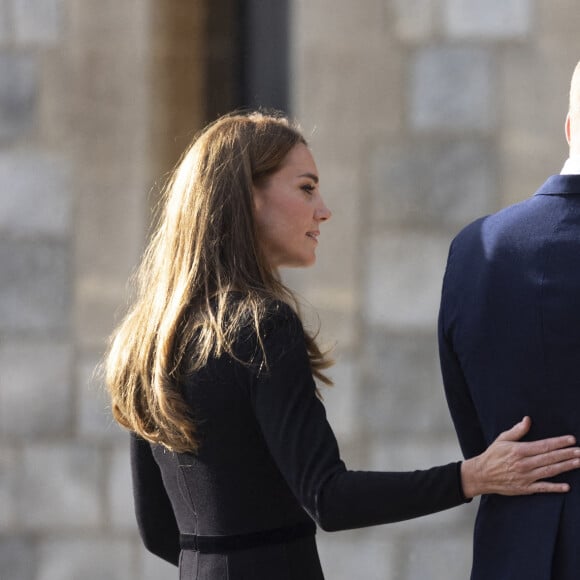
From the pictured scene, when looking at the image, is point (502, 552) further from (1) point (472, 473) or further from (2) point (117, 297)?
(2) point (117, 297)

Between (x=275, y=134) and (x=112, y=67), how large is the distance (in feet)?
8.03

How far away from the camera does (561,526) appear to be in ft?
7.41

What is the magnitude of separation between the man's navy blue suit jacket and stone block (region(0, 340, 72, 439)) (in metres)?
2.63

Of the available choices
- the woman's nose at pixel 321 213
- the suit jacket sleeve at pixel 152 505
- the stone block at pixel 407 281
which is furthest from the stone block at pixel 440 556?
the woman's nose at pixel 321 213

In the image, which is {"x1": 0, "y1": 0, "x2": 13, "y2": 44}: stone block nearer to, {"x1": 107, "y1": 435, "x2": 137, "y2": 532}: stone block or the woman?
{"x1": 107, "y1": 435, "x2": 137, "y2": 532}: stone block

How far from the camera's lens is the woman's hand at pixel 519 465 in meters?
2.22

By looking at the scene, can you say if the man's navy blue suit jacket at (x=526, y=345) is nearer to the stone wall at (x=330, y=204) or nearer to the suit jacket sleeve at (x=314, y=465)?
the suit jacket sleeve at (x=314, y=465)

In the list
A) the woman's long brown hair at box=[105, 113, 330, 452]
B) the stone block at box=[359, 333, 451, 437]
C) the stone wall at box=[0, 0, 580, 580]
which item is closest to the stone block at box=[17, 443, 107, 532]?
the stone wall at box=[0, 0, 580, 580]

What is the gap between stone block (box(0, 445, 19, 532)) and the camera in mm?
4738

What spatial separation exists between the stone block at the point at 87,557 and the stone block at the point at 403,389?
103cm

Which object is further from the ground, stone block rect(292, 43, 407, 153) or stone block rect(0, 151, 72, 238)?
stone block rect(292, 43, 407, 153)

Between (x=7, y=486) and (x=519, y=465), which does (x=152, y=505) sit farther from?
(x=7, y=486)

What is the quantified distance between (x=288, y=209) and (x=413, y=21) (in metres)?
2.38

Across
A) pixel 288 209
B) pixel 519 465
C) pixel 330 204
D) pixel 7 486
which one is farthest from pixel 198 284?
pixel 7 486
